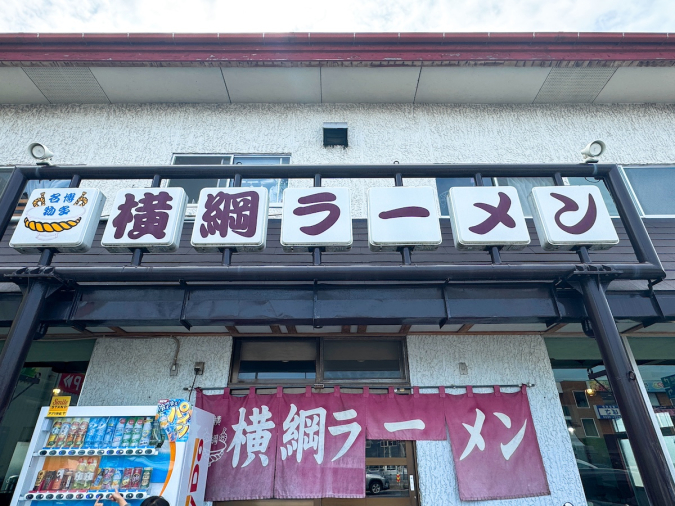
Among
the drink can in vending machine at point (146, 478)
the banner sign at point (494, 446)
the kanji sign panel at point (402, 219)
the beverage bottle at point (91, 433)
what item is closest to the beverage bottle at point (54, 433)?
the beverage bottle at point (91, 433)

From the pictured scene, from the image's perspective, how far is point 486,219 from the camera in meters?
4.32

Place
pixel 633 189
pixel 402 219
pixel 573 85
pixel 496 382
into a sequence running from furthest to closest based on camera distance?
pixel 573 85
pixel 633 189
pixel 496 382
pixel 402 219

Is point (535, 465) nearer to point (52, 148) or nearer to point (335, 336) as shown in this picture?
point (335, 336)

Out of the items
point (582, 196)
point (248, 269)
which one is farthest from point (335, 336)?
point (582, 196)

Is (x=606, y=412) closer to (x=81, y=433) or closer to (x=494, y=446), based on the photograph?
(x=494, y=446)

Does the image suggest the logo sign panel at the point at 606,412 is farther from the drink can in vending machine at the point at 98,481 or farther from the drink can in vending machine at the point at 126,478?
the drink can in vending machine at the point at 98,481

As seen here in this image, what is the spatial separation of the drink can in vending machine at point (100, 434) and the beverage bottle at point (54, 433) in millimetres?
430

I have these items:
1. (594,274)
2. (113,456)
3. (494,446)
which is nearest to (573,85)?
(594,274)

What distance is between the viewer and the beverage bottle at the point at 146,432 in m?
4.18

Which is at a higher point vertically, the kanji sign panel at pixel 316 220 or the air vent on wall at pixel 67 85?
the air vent on wall at pixel 67 85

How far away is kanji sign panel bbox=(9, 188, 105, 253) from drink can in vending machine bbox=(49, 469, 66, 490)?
2.59 meters

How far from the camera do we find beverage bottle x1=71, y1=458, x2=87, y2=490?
405 cm

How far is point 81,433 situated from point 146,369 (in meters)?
1.23

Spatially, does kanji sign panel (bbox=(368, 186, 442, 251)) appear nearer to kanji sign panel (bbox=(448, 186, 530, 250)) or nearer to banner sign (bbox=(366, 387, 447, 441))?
kanji sign panel (bbox=(448, 186, 530, 250))
